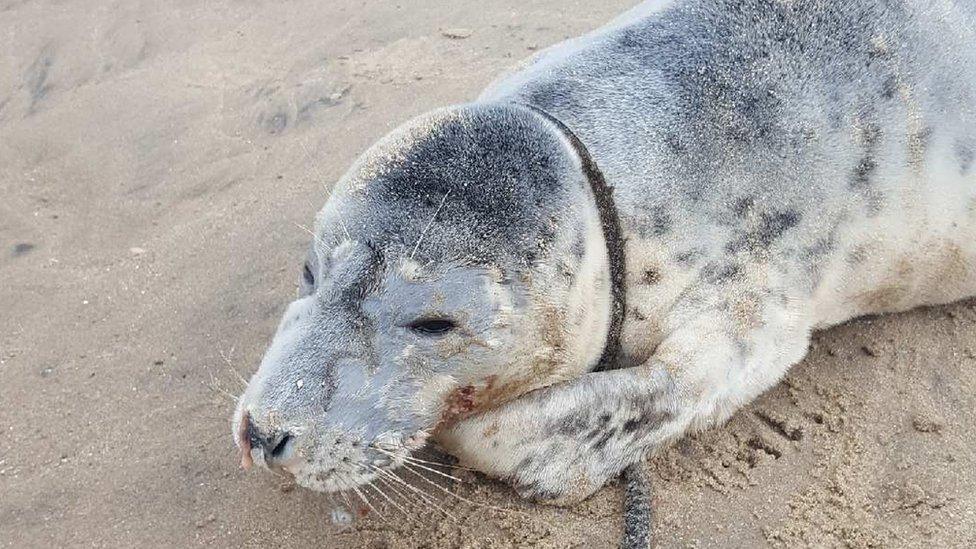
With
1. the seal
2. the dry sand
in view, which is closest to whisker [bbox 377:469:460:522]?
the dry sand

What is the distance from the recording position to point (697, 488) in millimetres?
2668

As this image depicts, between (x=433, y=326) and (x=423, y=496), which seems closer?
(x=433, y=326)

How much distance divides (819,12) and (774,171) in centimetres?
54

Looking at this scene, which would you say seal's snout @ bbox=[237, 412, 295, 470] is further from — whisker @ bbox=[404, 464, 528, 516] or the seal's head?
whisker @ bbox=[404, 464, 528, 516]

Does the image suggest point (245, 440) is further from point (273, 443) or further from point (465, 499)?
point (465, 499)

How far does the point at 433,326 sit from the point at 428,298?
0.07 metres

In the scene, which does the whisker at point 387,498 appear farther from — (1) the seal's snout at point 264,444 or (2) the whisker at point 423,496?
(1) the seal's snout at point 264,444

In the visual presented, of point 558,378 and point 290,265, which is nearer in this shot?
point 558,378

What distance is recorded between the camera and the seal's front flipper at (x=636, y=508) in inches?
98.7

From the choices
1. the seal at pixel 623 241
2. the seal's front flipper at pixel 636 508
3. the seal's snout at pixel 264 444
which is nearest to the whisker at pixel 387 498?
the seal at pixel 623 241

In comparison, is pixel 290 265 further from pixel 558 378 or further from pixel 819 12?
pixel 819 12

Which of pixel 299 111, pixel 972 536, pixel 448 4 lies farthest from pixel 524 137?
pixel 448 4

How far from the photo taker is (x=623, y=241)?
2.66 meters

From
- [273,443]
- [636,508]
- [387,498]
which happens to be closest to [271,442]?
[273,443]
